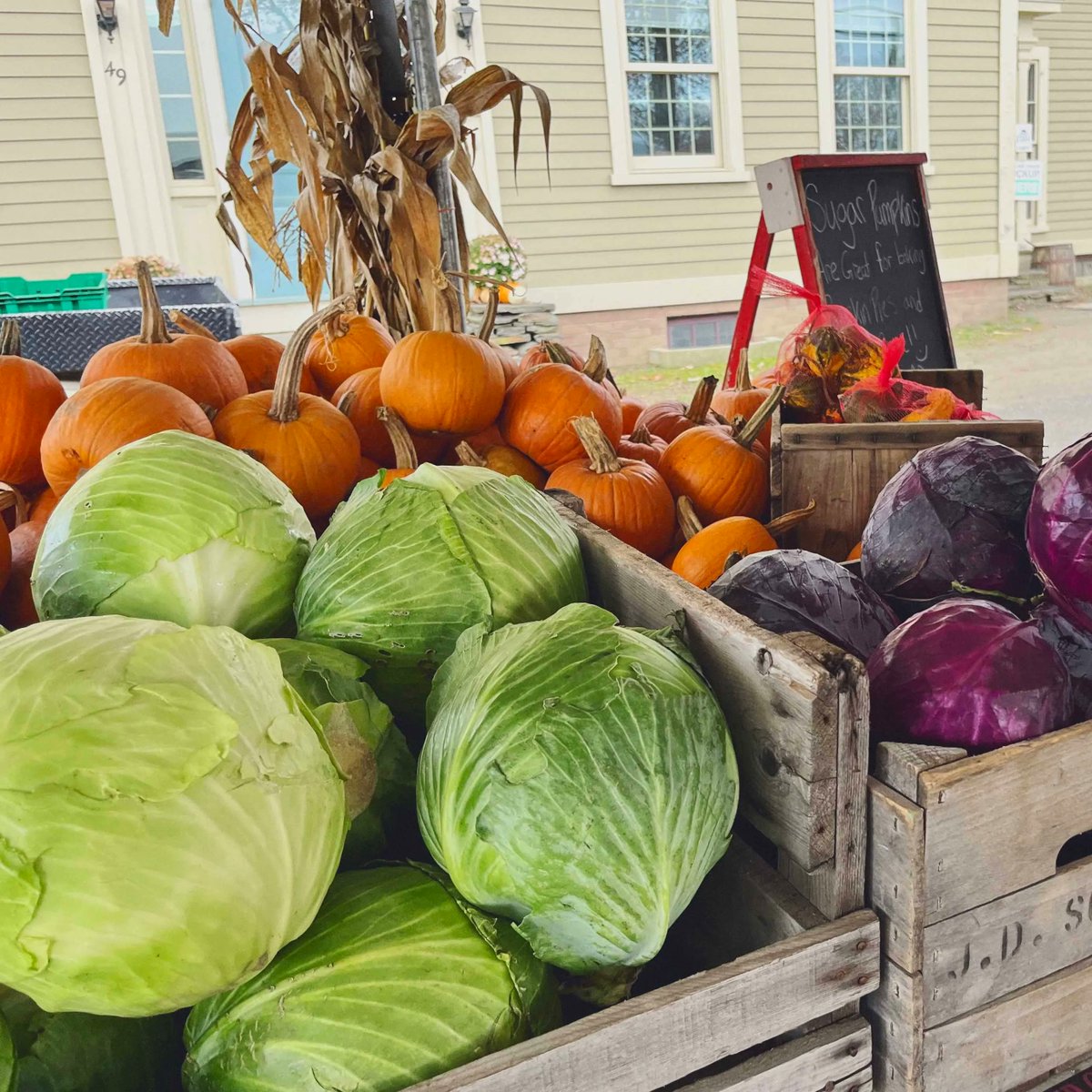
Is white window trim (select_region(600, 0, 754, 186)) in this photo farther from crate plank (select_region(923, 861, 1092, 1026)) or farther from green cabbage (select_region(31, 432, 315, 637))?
crate plank (select_region(923, 861, 1092, 1026))

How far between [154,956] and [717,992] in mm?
516

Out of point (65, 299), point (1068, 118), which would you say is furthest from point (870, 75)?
point (65, 299)

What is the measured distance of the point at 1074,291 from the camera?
12680 millimetres

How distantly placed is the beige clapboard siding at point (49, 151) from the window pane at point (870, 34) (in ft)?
25.2

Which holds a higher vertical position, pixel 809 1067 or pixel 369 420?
pixel 369 420

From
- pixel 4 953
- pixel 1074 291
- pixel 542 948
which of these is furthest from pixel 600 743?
pixel 1074 291

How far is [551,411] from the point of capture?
6.70 ft

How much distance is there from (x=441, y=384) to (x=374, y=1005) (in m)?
1.36

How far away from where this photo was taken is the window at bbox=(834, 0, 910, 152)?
1002cm

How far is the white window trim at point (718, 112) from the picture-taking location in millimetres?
8844

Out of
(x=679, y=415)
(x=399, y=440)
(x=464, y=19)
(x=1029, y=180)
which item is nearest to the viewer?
(x=399, y=440)

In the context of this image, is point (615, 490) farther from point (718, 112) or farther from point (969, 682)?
point (718, 112)

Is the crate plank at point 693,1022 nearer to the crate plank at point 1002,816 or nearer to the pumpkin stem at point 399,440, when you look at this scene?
the crate plank at point 1002,816

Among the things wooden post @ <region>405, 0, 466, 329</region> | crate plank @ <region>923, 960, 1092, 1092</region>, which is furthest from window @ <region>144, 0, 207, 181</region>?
crate plank @ <region>923, 960, 1092, 1092</region>
